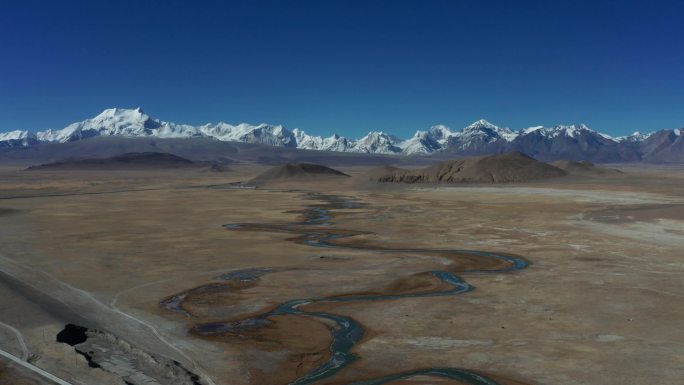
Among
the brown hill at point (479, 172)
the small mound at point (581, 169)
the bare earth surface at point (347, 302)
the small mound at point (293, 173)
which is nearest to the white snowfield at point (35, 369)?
the bare earth surface at point (347, 302)

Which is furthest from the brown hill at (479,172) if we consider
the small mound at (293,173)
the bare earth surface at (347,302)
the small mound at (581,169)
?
the bare earth surface at (347,302)

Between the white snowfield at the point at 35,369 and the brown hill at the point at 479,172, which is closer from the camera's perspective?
the white snowfield at the point at 35,369

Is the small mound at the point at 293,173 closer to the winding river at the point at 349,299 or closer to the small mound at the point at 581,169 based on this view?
the small mound at the point at 581,169

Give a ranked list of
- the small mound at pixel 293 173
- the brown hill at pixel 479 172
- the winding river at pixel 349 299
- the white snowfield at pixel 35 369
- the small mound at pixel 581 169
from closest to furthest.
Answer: the white snowfield at pixel 35 369, the winding river at pixel 349 299, the brown hill at pixel 479 172, the small mound at pixel 293 173, the small mound at pixel 581 169

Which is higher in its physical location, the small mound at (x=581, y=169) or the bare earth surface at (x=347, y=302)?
the small mound at (x=581, y=169)

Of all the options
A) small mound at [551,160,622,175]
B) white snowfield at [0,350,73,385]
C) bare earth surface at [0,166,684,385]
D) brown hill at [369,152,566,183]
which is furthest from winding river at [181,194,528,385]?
small mound at [551,160,622,175]

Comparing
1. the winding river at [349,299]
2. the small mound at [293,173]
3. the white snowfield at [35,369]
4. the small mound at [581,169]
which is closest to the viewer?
the white snowfield at [35,369]

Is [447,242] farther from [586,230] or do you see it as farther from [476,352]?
[476,352]

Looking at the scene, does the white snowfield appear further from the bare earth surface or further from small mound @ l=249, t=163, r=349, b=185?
small mound @ l=249, t=163, r=349, b=185
